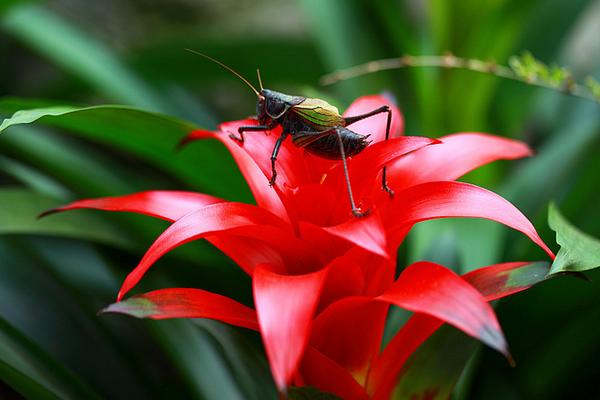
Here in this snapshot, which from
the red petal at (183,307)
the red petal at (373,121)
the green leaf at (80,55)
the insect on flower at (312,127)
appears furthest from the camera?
the green leaf at (80,55)

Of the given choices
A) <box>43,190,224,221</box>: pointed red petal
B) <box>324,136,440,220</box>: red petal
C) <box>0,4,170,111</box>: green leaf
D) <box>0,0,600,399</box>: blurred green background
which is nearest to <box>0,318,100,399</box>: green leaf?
<box>0,0,600,399</box>: blurred green background

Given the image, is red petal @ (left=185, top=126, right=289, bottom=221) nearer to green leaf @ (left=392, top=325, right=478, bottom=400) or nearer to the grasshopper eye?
the grasshopper eye

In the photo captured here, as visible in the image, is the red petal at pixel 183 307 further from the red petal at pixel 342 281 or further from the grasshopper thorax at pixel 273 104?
the grasshopper thorax at pixel 273 104

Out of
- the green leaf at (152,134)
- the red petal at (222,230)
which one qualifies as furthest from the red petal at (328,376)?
the green leaf at (152,134)

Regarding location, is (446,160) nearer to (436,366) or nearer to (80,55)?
(436,366)

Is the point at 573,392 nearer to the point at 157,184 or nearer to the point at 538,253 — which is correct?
the point at 538,253

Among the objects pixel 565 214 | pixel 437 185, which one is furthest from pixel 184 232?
pixel 565 214
